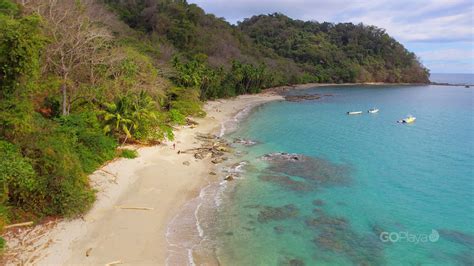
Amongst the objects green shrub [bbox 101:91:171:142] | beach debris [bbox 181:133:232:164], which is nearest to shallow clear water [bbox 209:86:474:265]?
beach debris [bbox 181:133:232:164]

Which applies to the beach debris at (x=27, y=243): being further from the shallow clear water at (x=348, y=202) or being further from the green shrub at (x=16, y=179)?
the shallow clear water at (x=348, y=202)

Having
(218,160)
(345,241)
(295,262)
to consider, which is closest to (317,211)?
(345,241)

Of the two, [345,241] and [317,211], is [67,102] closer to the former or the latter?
[317,211]

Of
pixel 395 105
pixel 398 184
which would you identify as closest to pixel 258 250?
pixel 398 184

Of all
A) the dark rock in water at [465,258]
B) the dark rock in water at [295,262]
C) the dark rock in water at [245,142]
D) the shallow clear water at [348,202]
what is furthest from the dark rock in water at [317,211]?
the dark rock in water at [245,142]

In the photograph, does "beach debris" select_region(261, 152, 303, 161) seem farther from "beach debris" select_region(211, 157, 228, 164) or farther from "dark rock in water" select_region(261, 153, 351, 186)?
"beach debris" select_region(211, 157, 228, 164)

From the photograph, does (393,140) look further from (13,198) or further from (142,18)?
(142,18)
